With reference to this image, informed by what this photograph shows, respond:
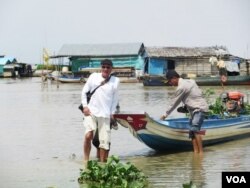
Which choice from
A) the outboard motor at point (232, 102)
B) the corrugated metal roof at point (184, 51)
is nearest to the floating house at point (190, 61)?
the corrugated metal roof at point (184, 51)

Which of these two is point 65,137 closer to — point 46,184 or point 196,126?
point 196,126

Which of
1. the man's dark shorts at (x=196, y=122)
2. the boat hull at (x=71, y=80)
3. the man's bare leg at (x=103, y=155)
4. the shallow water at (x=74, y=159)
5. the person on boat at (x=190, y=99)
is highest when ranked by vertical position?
the person on boat at (x=190, y=99)

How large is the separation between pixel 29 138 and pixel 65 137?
2.38 feet

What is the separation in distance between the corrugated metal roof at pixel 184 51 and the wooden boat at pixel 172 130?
29513mm

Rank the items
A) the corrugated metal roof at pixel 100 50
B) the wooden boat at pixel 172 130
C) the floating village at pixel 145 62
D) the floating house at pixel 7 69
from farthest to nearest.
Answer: the floating house at pixel 7 69 → the corrugated metal roof at pixel 100 50 → the floating village at pixel 145 62 → the wooden boat at pixel 172 130

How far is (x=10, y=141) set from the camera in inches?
408

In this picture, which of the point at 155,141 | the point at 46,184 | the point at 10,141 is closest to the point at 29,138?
the point at 10,141

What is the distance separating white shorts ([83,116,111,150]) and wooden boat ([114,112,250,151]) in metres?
0.55

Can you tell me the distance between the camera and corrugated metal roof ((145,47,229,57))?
39125 millimetres

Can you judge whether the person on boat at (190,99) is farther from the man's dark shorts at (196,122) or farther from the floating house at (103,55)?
the floating house at (103,55)

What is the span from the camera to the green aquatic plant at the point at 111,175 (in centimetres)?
591

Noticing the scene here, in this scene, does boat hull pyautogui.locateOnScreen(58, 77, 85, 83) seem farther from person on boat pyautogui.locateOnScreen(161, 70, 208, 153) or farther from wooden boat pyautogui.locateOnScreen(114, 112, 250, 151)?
person on boat pyautogui.locateOnScreen(161, 70, 208, 153)

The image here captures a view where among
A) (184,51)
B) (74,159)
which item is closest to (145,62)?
(184,51)

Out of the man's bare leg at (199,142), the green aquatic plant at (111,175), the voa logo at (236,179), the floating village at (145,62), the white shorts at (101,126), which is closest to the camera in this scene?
the voa logo at (236,179)
